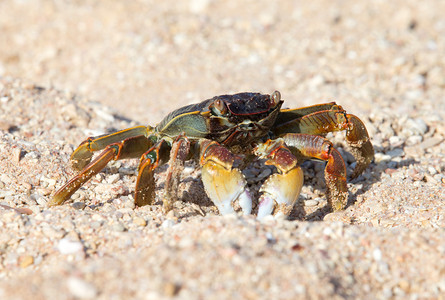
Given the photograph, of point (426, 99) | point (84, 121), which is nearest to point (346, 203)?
point (84, 121)

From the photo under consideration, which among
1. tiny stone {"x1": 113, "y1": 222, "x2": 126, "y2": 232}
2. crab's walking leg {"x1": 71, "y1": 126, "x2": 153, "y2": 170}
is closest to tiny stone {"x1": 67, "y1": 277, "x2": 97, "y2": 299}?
tiny stone {"x1": 113, "y1": 222, "x2": 126, "y2": 232}

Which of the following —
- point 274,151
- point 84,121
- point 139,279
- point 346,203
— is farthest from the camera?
point 84,121

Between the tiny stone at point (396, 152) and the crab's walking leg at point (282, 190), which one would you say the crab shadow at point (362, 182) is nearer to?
the tiny stone at point (396, 152)

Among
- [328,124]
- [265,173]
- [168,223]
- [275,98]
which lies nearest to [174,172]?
[168,223]

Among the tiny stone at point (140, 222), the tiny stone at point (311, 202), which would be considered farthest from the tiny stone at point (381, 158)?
the tiny stone at point (140, 222)

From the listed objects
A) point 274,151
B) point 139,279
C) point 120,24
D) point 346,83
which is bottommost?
point 139,279

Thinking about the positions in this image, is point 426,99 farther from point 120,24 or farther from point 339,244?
point 120,24
